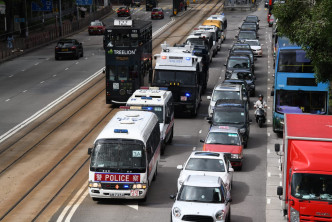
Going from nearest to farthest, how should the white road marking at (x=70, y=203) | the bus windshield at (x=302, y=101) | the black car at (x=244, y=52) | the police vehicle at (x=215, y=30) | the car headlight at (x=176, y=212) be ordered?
the car headlight at (x=176, y=212) < the white road marking at (x=70, y=203) < the bus windshield at (x=302, y=101) < the black car at (x=244, y=52) < the police vehicle at (x=215, y=30)

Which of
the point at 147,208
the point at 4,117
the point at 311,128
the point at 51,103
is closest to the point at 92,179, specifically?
the point at 147,208

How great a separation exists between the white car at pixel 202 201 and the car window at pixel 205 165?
294cm

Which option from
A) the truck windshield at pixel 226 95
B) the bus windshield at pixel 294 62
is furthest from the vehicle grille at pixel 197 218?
the truck windshield at pixel 226 95

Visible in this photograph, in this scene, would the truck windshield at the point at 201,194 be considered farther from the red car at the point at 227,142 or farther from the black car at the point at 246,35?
the black car at the point at 246,35

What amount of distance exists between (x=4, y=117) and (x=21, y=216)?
1707 cm

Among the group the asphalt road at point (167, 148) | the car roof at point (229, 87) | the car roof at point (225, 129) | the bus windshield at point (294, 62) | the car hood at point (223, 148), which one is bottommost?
the asphalt road at point (167, 148)

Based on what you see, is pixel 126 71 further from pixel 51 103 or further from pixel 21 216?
pixel 21 216

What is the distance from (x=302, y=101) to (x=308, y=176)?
1578 cm

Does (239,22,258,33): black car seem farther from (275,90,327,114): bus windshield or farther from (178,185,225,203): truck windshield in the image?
(178,185,225,203): truck windshield

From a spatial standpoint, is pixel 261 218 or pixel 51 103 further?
pixel 51 103

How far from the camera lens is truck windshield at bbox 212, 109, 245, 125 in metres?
34.6

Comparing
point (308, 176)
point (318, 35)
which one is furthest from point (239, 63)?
point (308, 176)

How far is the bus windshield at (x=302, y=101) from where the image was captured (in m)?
35.3

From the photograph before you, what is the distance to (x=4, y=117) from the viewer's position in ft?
131
